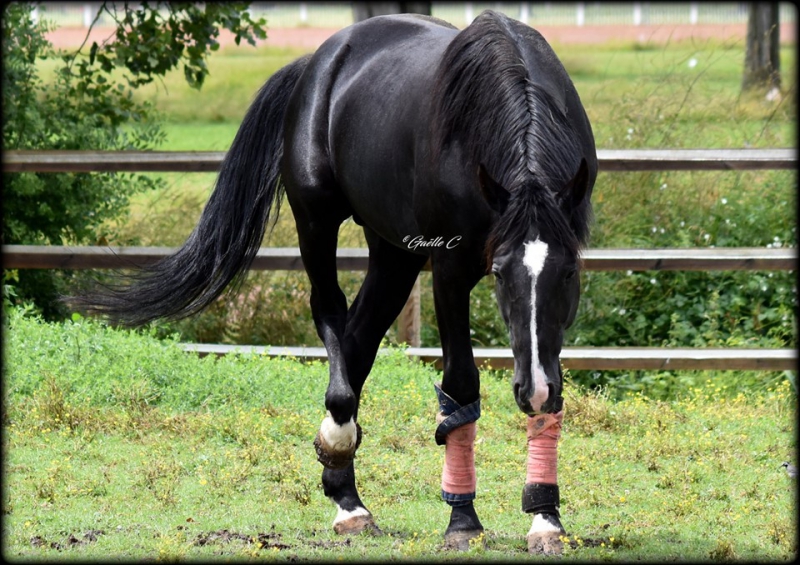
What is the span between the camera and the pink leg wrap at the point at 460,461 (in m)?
3.94

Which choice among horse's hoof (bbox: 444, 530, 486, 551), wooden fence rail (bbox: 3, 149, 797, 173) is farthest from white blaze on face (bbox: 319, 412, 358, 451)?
wooden fence rail (bbox: 3, 149, 797, 173)

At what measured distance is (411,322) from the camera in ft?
24.1

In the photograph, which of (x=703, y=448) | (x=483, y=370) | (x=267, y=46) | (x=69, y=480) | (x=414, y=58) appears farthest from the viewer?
(x=267, y=46)

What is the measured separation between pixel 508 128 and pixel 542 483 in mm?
1289

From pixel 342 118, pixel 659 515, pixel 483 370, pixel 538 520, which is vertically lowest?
pixel 483 370

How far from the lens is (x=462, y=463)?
394 centimetres

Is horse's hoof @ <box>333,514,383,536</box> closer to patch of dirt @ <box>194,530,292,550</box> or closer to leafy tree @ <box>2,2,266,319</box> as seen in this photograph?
patch of dirt @ <box>194,530,292,550</box>

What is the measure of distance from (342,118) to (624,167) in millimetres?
3366

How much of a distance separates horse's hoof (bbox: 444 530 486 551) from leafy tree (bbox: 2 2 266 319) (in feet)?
16.9

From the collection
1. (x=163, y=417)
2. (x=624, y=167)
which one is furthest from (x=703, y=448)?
(x=163, y=417)

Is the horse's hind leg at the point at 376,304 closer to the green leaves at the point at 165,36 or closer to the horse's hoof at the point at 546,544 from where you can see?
the horse's hoof at the point at 546,544

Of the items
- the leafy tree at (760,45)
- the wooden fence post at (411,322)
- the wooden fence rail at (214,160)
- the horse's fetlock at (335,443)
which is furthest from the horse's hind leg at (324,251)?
the leafy tree at (760,45)

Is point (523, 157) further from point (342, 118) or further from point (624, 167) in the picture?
point (624, 167)

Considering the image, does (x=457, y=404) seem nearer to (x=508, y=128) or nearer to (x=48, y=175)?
(x=508, y=128)
